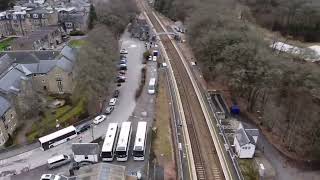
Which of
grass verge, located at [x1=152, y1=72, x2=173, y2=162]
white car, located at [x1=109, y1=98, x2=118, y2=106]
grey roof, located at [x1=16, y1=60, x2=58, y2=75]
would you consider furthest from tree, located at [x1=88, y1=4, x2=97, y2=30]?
white car, located at [x1=109, y1=98, x2=118, y2=106]

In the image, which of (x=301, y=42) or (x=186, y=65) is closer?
(x=186, y=65)

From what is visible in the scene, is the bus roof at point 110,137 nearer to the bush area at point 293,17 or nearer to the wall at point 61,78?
the wall at point 61,78

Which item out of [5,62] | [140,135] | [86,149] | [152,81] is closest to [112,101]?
[152,81]

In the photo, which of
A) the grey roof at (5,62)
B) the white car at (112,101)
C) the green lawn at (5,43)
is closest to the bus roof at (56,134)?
the white car at (112,101)

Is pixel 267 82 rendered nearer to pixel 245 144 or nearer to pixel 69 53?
pixel 245 144

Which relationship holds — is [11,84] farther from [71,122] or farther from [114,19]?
[114,19]

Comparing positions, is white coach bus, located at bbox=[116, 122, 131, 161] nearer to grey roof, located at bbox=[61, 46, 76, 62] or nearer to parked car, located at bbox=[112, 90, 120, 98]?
parked car, located at bbox=[112, 90, 120, 98]

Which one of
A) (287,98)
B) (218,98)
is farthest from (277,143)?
(218,98)
